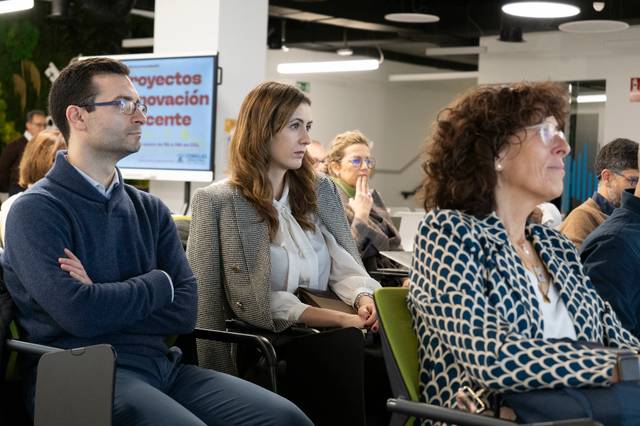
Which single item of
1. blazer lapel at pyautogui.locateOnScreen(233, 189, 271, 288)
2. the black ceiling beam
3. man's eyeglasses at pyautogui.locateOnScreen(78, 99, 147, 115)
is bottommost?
blazer lapel at pyautogui.locateOnScreen(233, 189, 271, 288)

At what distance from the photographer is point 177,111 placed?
7707 mm

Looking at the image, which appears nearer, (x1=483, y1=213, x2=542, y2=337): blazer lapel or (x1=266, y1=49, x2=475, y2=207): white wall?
(x1=483, y1=213, x2=542, y2=337): blazer lapel

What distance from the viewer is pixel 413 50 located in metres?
18.6

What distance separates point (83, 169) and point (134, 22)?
44.5 ft

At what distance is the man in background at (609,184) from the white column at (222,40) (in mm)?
4101

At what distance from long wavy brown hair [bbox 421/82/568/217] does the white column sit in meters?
5.43

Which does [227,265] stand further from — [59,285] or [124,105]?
[59,285]

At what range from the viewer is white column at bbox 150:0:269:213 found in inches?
304

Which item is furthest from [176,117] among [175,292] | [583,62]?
[583,62]

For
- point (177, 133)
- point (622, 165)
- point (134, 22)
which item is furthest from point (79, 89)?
point (134, 22)

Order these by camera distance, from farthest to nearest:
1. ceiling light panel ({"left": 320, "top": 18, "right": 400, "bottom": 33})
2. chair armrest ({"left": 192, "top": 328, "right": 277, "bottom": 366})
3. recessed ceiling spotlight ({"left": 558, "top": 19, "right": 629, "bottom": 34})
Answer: ceiling light panel ({"left": 320, "top": 18, "right": 400, "bottom": 33}), recessed ceiling spotlight ({"left": 558, "top": 19, "right": 629, "bottom": 34}), chair armrest ({"left": 192, "top": 328, "right": 277, "bottom": 366})

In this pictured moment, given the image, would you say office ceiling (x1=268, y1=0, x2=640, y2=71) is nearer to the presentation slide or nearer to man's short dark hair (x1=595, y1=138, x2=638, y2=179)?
the presentation slide

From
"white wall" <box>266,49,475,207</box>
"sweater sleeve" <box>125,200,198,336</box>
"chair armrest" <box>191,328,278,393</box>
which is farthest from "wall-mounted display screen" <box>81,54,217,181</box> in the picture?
"white wall" <box>266,49,475,207</box>

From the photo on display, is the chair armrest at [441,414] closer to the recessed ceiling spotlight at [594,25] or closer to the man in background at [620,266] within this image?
the man in background at [620,266]
